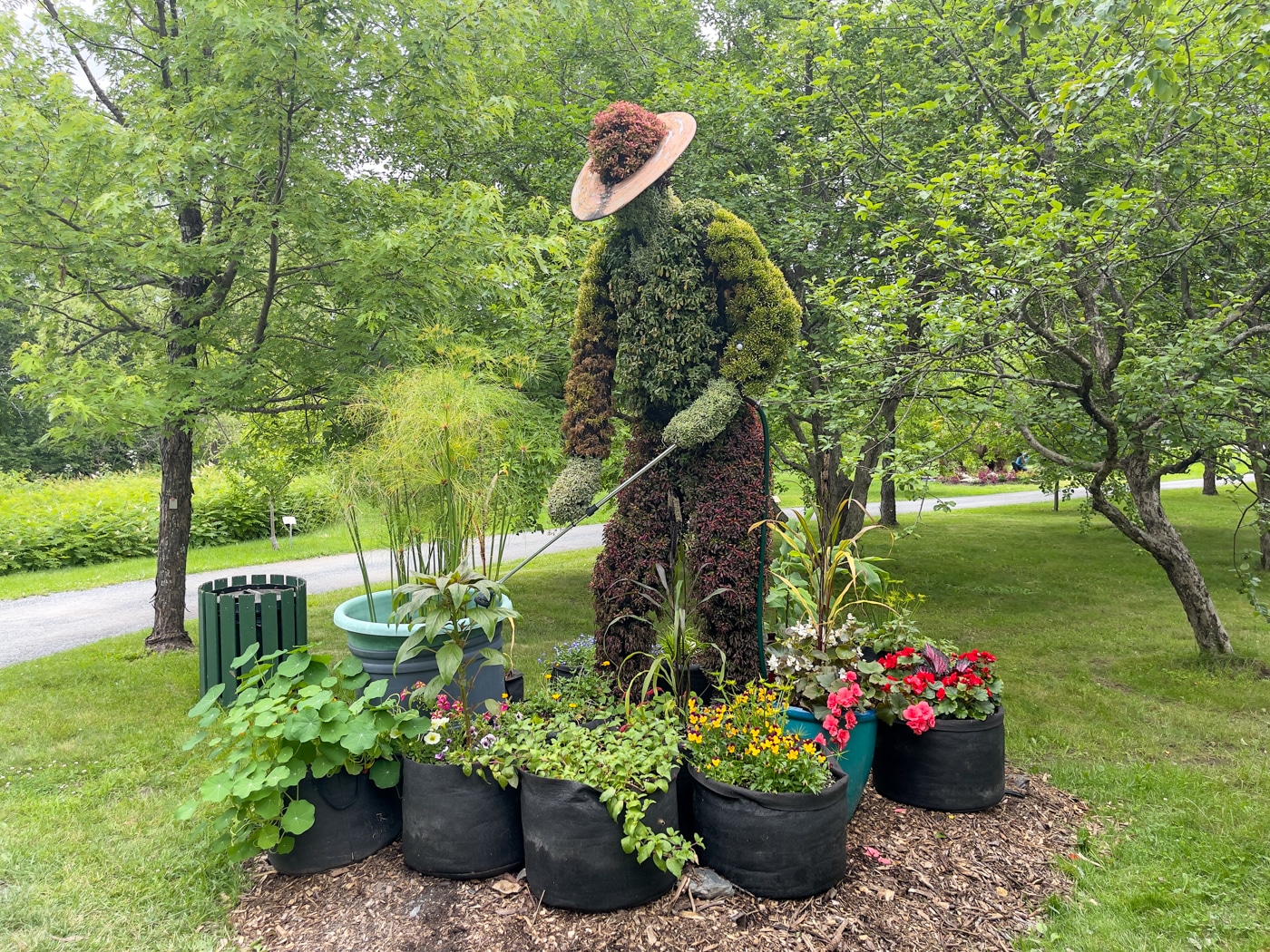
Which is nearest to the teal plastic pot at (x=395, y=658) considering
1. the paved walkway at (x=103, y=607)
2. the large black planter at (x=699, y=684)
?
the large black planter at (x=699, y=684)

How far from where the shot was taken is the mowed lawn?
2332 mm

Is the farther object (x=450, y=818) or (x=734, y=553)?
(x=734, y=553)

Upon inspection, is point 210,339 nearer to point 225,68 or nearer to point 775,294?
point 225,68

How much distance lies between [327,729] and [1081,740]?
3.88 m

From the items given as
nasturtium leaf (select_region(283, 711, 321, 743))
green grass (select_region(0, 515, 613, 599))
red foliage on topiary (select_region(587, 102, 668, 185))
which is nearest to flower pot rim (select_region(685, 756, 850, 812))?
nasturtium leaf (select_region(283, 711, 321, 743))

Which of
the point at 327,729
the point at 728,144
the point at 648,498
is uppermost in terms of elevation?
the point at 728,144

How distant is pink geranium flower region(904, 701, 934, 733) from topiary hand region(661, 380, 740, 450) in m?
1.34

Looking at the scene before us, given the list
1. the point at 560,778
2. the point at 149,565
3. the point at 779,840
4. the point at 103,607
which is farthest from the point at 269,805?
the point at 149,565

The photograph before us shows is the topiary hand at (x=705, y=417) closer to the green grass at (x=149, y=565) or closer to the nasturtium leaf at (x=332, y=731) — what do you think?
the nasturtium leaf at (x=332, y=731)

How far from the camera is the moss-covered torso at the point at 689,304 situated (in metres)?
3.22

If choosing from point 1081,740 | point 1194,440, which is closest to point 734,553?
point 1081,740

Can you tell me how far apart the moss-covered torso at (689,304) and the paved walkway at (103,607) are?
2.63 metres

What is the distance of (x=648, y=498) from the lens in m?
3.36

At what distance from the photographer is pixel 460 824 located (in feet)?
7.84
